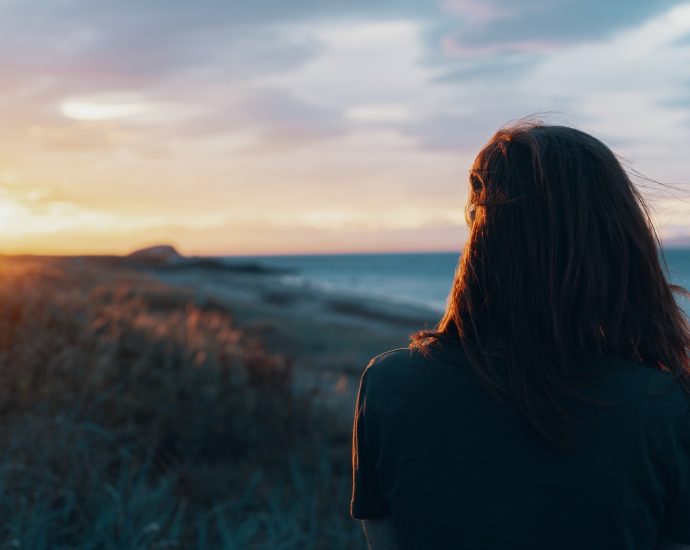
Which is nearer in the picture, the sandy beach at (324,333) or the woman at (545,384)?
the woman at (545,384)

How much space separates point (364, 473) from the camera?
1.73 metres

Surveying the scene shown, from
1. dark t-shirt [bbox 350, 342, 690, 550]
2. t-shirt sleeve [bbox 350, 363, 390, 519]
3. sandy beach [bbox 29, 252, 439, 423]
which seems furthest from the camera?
sandy beach [bbox 29, 252, 439, 423]

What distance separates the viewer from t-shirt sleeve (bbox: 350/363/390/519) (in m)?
1.69

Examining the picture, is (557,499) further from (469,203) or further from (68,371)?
(68,371)

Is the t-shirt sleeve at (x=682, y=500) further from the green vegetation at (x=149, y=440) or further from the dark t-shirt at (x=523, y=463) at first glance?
the green vegetation at (x=149, y=440)

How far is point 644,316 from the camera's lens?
5.32 feet

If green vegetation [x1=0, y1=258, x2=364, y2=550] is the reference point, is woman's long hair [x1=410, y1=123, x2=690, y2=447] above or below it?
above

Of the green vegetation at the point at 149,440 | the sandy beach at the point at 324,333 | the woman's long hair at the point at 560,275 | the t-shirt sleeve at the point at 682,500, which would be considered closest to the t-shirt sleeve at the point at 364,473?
the woman's long hair at the point at 560,275

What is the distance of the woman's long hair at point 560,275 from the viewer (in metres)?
1.56

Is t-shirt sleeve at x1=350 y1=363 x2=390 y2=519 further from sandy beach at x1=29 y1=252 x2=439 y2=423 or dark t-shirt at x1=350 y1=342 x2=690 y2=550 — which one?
sandy beach at x1=29 y1=252 x2=439 y2=423

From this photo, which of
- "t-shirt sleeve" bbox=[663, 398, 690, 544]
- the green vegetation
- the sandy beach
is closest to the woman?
→ "t-shirt sleeve" bbox=[663, 398, 690, 544]

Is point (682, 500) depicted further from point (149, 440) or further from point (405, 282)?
point (405, 282)

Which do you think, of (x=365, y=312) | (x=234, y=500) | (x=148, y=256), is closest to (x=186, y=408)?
(x=234, y=500)

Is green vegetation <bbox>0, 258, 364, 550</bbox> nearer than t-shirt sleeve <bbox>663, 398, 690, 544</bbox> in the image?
No
